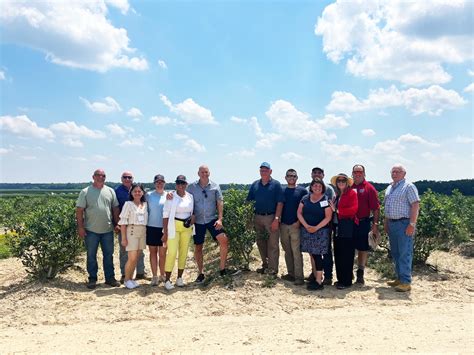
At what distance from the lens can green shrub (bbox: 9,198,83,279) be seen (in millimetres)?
7316

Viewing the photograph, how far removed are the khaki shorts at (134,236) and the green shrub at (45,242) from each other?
140 cm

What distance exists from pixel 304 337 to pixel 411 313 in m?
2.06

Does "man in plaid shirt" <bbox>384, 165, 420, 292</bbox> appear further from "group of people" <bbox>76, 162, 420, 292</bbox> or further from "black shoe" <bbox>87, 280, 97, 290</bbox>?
"black shoe" <bbox>87, 280, 97, 290</bbox>

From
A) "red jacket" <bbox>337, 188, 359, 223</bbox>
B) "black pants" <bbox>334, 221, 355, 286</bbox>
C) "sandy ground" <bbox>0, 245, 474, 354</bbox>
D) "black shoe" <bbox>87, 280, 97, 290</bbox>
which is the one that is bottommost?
"sandy ground" <bbox>0, 245, 474, 354</bbox>

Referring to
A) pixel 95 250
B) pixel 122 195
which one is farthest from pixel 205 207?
pixel 95 250

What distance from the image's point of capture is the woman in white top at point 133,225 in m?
7.10

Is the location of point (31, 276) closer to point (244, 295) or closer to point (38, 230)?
point (38, 230)

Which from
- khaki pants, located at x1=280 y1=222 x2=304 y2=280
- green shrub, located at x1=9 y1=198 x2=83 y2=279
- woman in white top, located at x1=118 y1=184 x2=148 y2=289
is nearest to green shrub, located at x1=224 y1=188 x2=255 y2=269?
khaki pants, located at x1=280 y1=222 x2=304 y2=280

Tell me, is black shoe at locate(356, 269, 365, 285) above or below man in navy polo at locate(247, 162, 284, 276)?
below

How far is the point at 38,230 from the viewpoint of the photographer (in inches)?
293

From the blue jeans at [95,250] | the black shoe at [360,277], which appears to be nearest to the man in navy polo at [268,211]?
the black shoe at [360,277]

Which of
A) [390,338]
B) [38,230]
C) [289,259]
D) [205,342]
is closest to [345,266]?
[289,259]

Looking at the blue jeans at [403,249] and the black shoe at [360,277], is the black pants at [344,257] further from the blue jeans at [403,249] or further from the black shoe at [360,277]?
the blue jeans at [403,249]

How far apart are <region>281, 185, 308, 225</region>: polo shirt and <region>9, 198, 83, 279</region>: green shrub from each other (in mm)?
4323
